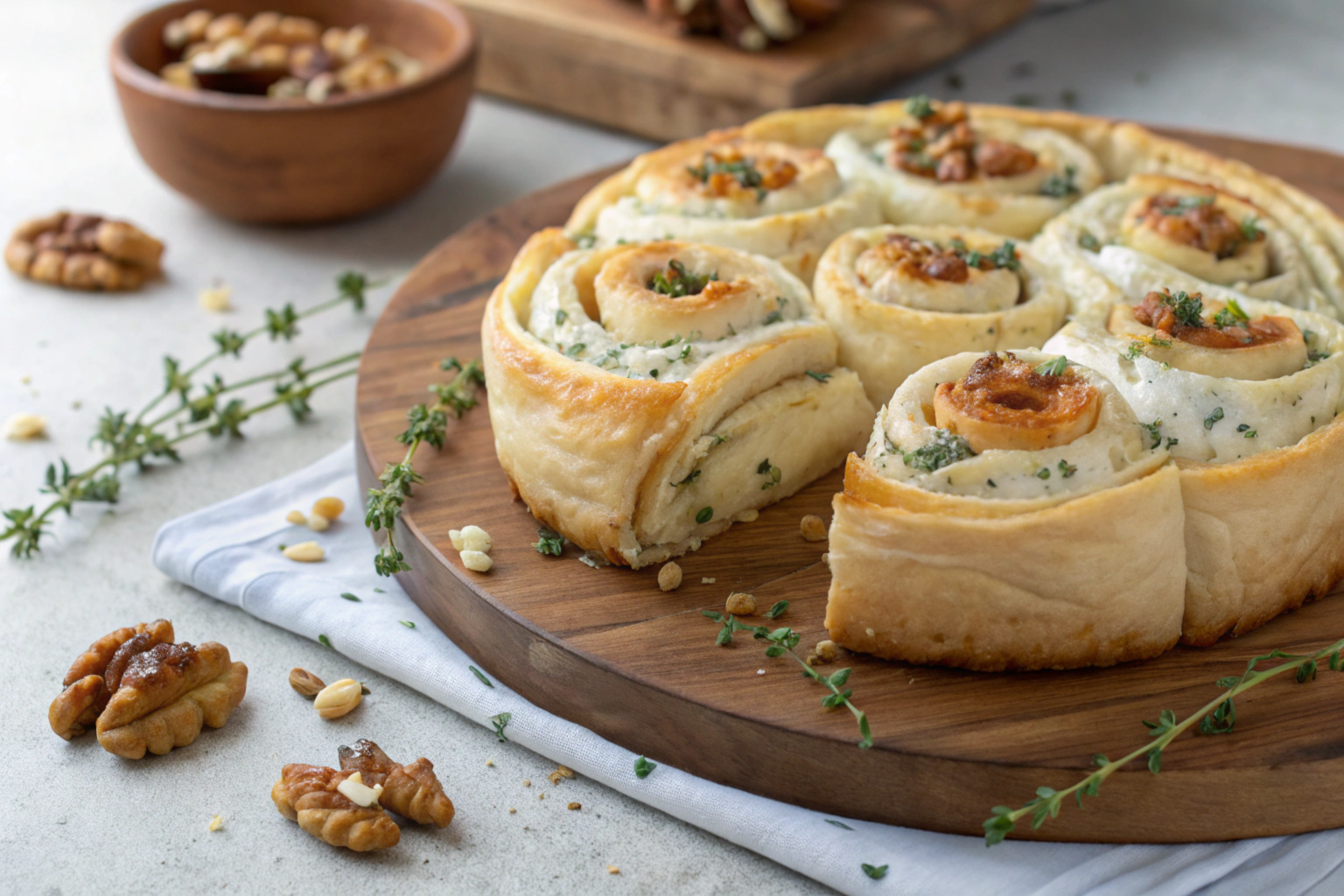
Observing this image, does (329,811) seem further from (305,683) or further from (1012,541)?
(1012,541)

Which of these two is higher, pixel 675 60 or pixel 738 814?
pixel 675 60

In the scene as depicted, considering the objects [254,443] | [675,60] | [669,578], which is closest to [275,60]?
[675,60]

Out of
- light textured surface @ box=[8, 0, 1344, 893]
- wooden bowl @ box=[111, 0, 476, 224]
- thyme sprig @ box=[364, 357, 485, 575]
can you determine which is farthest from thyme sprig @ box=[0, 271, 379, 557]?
wooden bowl @ box=[111, 0, 476, 224]

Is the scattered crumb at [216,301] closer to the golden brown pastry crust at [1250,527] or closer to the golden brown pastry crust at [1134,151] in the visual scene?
the golden brown pastry crust at [1134,151]

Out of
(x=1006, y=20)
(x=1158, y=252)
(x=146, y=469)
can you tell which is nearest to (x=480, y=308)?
(x=146, y=469)

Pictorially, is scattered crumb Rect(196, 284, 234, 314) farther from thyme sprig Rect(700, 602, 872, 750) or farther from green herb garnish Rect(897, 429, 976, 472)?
green herb garnish Rect(897, 429, 976, 472)

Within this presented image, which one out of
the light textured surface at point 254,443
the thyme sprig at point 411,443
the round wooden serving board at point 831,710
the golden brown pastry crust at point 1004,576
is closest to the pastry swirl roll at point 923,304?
the round wooden serving board at point 831,710
